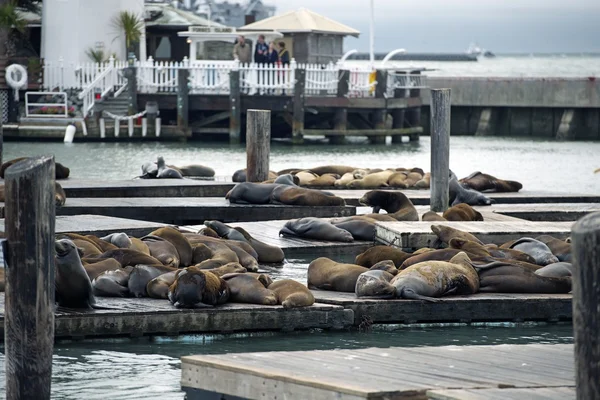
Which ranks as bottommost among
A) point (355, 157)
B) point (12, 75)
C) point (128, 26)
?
point (355, 157)

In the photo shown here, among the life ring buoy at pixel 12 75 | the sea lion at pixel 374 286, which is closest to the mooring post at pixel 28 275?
the sea lion at pixel 374 286

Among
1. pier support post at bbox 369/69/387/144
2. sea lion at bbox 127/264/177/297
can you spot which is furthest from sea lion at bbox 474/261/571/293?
pier support post at bbox 369/69/387/144

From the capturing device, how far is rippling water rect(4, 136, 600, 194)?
26.5m

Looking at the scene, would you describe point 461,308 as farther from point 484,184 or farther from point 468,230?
point 484,184

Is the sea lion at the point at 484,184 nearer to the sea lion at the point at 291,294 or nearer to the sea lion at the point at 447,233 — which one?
the sea lion at the point at 447,233

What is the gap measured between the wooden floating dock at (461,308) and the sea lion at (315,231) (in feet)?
10.0

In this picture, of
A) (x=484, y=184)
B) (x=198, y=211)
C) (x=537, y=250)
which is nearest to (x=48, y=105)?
(x=484, y=184)

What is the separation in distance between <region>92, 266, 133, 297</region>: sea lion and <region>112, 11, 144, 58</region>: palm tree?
2644cm

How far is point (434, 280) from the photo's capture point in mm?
9453

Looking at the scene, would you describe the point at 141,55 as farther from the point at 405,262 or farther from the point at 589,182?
the point at 405,262

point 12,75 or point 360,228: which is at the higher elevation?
point 12,75

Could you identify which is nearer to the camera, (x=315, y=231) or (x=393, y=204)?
(x=315, y=231)

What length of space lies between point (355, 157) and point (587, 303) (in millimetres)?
25426

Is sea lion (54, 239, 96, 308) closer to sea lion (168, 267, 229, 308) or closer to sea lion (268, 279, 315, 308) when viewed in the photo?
sea lion (168, 267, 229, 308)
